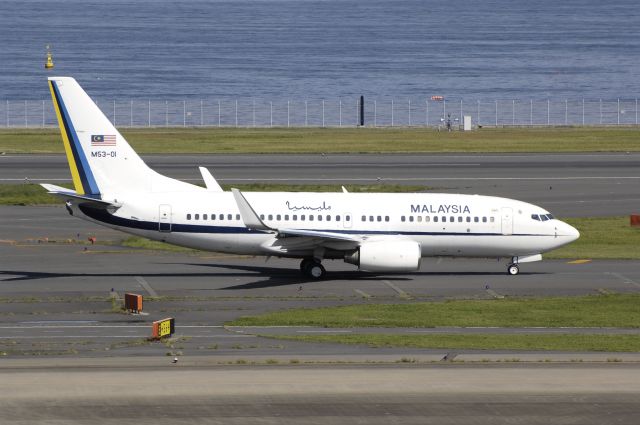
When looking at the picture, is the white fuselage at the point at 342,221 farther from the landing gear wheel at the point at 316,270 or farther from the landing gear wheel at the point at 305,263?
the landing gear wheel at the point at 316,270

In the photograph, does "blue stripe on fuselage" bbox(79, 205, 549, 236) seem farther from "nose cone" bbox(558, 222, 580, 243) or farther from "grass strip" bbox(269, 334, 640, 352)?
"grass strip" bbox(269, 334, 640, 352)

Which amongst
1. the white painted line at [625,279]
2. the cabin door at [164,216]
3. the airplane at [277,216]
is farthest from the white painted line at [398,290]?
the white painted line at [625,279]

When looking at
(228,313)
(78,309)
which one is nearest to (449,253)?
(228,313)

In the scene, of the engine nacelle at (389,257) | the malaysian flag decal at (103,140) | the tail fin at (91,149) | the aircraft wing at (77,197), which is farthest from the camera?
the malaysian flag decal at (103,140)

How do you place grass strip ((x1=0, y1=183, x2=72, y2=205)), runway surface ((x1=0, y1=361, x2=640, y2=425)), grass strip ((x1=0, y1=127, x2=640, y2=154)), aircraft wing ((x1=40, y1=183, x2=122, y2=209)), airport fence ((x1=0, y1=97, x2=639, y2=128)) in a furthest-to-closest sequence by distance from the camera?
airport fence ((x1=0, y1=97, x2=639, y2=128)), grass strip ((x1=0, y1=127, x2=640, y2=154)), grass strip ((x1=0, y1=183, x2=72, y2=205)), aircraft wing ((x1=40, y1=183, x2=122, y2=209)), runway surface ((x1=0, y1=361, x2=640, y2=425))

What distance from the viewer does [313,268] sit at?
5494 centimetres

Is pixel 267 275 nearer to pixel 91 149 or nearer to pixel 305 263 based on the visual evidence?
pixel 305 263

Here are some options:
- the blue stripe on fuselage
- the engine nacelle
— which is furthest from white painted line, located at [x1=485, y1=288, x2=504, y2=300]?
the blue stripe on fuselage

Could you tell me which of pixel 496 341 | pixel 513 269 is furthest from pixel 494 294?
pixel 496 341

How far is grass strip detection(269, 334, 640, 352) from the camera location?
40312 mm

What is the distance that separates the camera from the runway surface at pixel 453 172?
270 feet

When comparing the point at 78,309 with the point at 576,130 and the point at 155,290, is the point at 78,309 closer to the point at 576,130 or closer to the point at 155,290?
the point at 155,290

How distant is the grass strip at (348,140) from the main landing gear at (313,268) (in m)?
52.7

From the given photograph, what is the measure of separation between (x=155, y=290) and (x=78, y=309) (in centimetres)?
519
